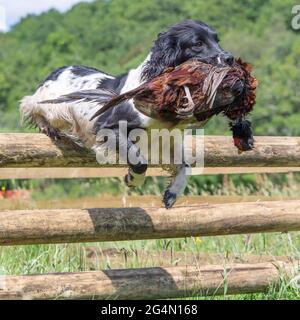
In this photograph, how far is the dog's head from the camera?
452cm

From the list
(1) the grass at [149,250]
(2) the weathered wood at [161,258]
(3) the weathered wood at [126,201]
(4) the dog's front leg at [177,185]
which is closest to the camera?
(4) the dog's front leg at [177,185]

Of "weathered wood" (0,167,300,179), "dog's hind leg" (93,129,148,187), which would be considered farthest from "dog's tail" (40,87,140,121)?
"weathered wood" (0,167,300,179)

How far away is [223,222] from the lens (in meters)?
4.79

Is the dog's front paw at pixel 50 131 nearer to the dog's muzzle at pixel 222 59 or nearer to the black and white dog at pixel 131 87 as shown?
the black and white dog at pixel 131 87

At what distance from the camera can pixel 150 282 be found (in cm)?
457

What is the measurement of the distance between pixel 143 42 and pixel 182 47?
3723cm

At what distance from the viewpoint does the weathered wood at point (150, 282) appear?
4.35 m

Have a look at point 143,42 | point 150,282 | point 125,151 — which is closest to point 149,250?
point 150,282

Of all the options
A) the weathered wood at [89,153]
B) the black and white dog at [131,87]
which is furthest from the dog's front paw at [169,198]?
the weathered wood at [89,153]

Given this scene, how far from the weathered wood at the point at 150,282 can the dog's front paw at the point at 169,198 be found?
404mm
